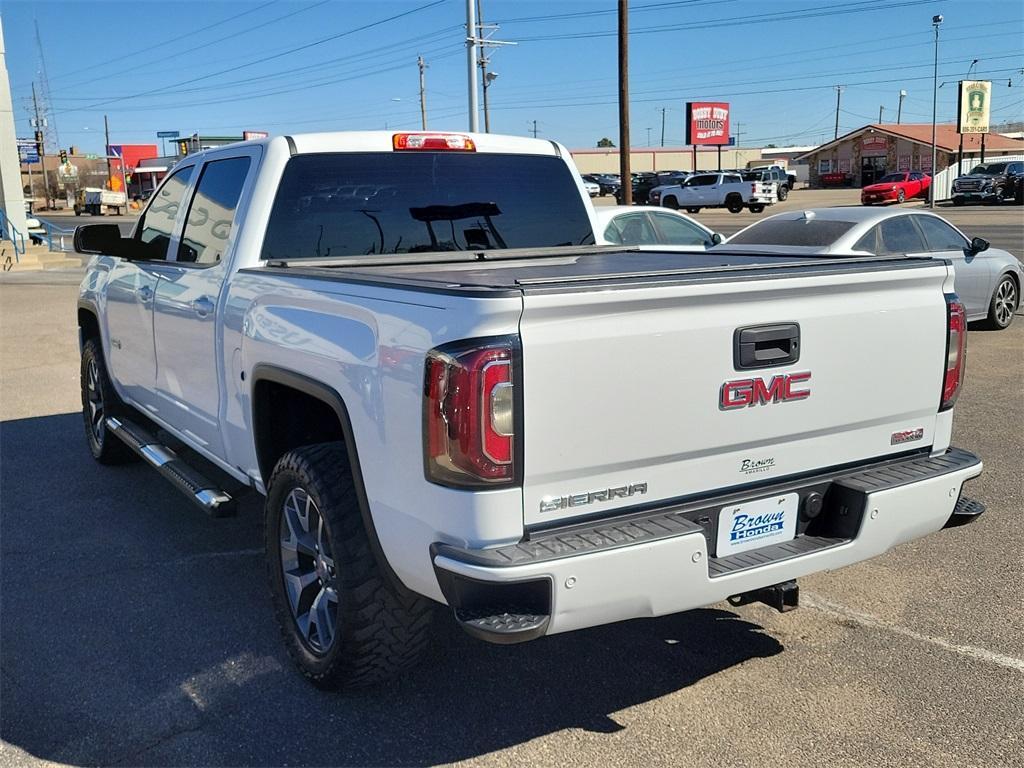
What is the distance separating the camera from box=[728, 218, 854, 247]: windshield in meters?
9.59

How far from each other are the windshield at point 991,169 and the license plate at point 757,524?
51.0 m

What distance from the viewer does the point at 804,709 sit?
3.40 m

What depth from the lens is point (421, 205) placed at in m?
4.68

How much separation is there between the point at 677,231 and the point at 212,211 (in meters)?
7.92

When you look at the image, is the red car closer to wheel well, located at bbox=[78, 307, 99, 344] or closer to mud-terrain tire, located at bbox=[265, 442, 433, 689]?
wheel well, located at bbox=[78, 307, 99, 344]

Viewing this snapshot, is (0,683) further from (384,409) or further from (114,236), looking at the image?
(114,236)

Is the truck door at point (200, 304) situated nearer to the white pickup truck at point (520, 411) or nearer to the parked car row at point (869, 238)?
the white pickup truck at point (520, 411)

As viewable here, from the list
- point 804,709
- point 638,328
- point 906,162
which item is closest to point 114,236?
point 638,328

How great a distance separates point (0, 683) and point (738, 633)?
2.98 meters

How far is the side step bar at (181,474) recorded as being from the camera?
423cm

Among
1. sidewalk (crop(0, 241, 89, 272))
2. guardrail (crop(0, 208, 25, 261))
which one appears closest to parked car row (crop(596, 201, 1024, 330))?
sidewalk (crop(0, 241, 89, 272))

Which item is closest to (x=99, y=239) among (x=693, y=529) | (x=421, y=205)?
(x=421, y=205)

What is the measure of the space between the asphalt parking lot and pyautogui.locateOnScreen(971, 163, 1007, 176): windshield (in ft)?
162

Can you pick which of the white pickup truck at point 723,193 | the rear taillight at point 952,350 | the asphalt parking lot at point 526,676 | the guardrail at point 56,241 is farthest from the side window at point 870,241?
the white pickup truck at point 723,193
